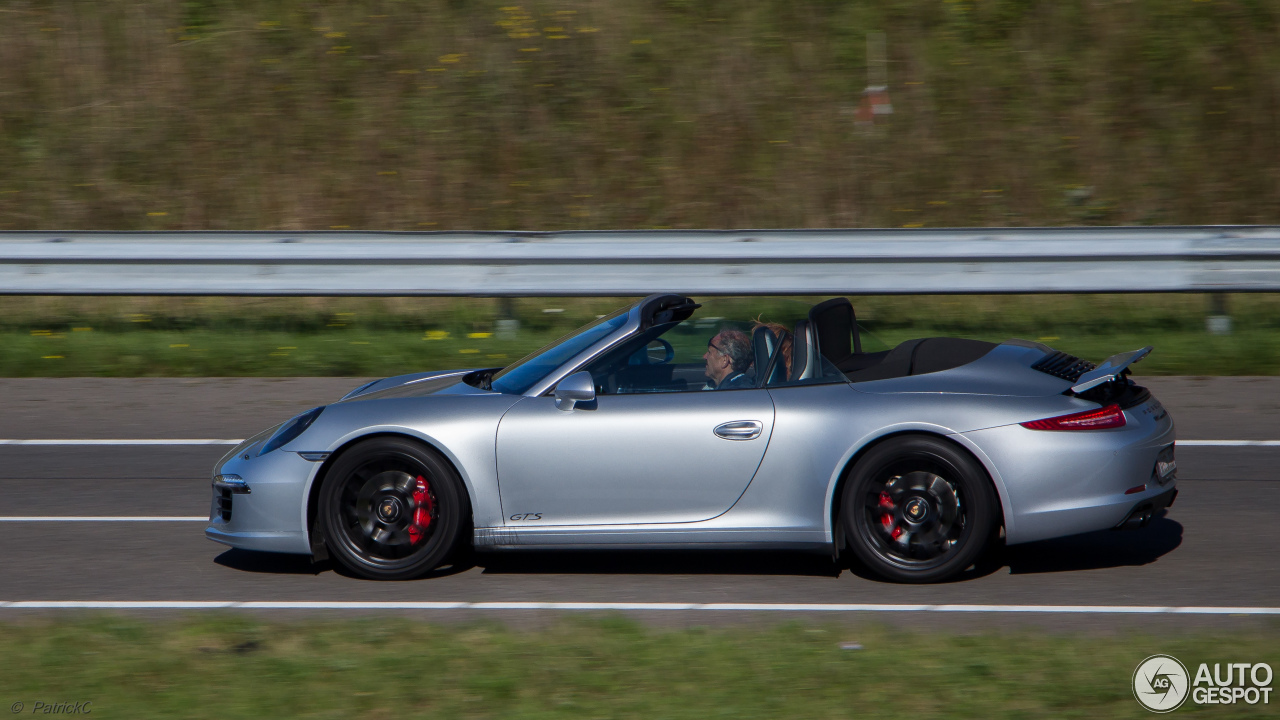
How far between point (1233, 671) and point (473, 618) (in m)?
2.78

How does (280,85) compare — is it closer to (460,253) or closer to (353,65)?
(353,65)

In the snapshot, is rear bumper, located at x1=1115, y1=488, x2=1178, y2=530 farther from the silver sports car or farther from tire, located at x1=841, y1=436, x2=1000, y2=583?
tire, located at x1=841, y1=436, x2=1000, y2=583

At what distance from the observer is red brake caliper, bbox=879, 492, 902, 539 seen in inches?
218

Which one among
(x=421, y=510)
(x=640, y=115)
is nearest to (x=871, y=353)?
(x=421, y=510)

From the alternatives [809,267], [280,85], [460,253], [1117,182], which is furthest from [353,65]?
[1117,182]

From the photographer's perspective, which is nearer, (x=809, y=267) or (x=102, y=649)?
(x=102, y=649)

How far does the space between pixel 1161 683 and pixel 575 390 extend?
2.57 metres

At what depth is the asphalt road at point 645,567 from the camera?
217 inches

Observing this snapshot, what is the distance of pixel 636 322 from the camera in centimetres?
585

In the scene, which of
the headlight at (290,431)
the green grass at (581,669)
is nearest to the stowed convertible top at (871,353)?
the green grass at (581,669)

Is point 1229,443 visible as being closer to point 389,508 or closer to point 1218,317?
point 1218,317

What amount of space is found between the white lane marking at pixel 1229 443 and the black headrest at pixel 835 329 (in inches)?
133

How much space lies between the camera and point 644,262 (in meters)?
11.6

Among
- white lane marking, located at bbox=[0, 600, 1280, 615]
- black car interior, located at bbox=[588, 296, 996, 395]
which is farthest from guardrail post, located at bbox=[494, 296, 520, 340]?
white lane marking, located at bbox=[0, 600, 1280, 615]
